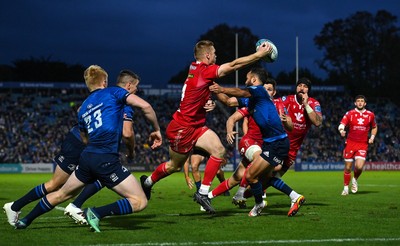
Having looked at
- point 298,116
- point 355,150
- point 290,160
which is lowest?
point 355,150

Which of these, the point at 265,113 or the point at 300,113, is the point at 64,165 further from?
the point at 300,113

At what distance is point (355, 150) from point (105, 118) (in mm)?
11886

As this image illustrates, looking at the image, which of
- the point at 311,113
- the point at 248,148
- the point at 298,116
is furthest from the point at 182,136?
the point at 298,116

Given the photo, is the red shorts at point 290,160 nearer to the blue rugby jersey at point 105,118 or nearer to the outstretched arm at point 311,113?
the outstretched arm at point 311,113

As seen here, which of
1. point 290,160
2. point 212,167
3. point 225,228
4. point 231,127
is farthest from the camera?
point 290,160

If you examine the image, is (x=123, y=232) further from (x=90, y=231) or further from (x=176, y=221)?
(x=176, y=221)

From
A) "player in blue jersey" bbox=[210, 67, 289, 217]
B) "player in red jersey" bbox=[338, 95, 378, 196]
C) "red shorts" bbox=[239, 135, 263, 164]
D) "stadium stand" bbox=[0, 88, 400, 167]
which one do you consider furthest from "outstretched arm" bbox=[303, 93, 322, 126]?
"stadium stand" bbox=[0, 88, 400, 167]

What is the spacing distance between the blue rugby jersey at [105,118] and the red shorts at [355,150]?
11.6 m

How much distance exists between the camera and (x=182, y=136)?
11.2 metres

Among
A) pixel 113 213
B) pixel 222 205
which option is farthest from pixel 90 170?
pixel 222 205

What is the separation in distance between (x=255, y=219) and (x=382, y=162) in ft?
126

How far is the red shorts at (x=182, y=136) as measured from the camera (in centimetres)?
1123

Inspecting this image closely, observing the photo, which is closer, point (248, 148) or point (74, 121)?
point (248, 148)

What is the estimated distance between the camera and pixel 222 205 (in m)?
13.8
